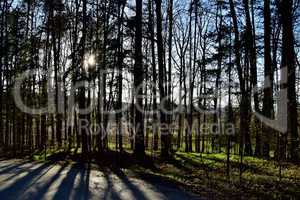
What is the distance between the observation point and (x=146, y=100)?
32062 mm

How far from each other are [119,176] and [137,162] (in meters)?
4.43

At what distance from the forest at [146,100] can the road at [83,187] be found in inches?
1.2

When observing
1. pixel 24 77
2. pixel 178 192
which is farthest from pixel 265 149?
pixel 24 77

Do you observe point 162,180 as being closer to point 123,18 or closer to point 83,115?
point 123,18

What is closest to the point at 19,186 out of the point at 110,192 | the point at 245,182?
the point at 110,192

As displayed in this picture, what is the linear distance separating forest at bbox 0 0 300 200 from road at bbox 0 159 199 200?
3 cm

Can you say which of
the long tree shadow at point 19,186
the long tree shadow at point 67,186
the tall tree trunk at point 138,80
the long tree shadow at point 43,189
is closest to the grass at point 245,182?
the tall tree trunk at point 138,80

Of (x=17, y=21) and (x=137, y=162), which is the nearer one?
(x=137, y=162)

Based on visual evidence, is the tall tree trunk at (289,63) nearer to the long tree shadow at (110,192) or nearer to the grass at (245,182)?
the grass at (245,182)

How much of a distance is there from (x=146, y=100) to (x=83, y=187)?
Result: 22.4 meters

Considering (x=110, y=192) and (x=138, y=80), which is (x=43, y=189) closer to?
(x=110, y=192)

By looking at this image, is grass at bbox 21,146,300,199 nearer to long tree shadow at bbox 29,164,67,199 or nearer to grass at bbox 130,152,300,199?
grass at bbox 130,152,300,199

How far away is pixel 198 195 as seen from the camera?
29.8 feet

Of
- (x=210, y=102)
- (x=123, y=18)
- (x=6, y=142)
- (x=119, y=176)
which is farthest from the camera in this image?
(x=6, y=142)
